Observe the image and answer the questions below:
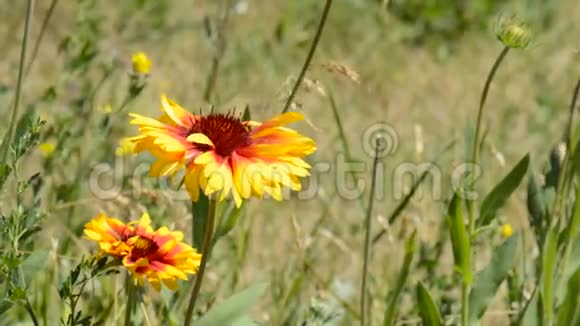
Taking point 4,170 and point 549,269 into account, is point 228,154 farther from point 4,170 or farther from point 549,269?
point 549,269

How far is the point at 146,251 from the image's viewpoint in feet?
4.29

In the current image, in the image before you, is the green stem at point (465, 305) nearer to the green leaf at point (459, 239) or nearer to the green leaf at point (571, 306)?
the green leaf at point (459, 239)

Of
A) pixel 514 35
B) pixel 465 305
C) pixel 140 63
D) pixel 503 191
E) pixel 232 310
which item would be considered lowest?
pixel 232 310

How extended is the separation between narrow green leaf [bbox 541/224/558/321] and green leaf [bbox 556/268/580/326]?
0.03 meters

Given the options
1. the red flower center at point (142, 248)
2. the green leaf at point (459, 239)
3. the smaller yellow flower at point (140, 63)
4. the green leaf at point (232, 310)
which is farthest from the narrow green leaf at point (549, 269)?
the smaller yellow flower at point (140, 63)

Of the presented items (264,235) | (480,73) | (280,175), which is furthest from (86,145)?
(480,73)

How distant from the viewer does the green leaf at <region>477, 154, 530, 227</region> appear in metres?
1.56

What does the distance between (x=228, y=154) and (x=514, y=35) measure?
0.50 metres

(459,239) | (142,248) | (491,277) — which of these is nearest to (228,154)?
(142,248)

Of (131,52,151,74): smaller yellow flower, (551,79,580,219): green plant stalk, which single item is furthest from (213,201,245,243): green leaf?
(131,52,151,74): smaller yellow flower

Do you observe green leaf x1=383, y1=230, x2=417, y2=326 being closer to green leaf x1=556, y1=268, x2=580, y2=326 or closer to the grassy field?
the grassy field

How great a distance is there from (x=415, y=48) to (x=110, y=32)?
127cm

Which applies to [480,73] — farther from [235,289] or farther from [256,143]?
[256,143]

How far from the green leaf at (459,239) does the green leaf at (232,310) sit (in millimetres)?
304
